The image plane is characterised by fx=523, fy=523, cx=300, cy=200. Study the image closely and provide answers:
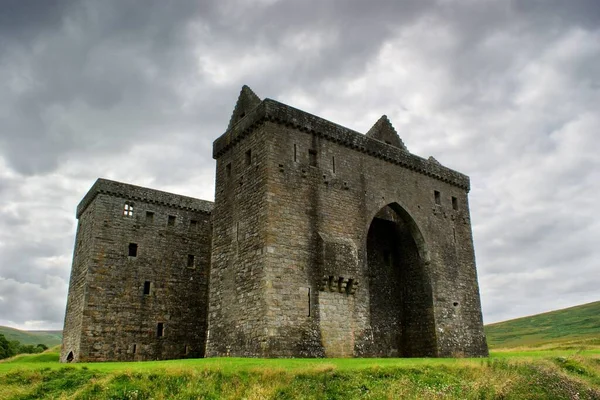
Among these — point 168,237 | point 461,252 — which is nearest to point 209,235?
point 168,237

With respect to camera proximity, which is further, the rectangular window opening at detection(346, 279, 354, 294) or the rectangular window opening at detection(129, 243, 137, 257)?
the rectangular window opening at detection(129, 243, 137, 257)

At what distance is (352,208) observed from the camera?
20.5 m

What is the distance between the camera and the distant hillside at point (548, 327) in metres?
55.6

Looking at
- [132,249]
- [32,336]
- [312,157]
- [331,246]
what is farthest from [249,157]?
[32,336]

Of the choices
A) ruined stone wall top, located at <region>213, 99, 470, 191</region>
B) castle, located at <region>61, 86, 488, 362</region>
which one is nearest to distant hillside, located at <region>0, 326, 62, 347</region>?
castle, located at <region>61, 86, 488, 362</region>

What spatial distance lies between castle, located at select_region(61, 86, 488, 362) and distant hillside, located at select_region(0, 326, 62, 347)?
342 ft

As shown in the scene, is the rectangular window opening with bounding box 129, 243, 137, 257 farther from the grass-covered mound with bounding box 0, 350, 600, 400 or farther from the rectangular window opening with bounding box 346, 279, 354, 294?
the grass-covered mound with bounding box 0, 350, 600, 400

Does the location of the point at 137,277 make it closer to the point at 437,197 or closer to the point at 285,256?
the point at 285,256

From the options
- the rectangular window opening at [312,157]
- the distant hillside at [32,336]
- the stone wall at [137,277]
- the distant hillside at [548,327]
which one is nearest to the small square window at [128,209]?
the stone wall at [137,277]

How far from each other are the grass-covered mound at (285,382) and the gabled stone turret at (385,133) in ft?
41.7

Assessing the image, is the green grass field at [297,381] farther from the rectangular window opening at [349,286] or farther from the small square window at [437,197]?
the small square window at [437,197]

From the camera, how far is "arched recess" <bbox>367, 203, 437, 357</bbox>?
22.7 meters

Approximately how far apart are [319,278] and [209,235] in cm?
1381

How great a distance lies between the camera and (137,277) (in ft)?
89.6
